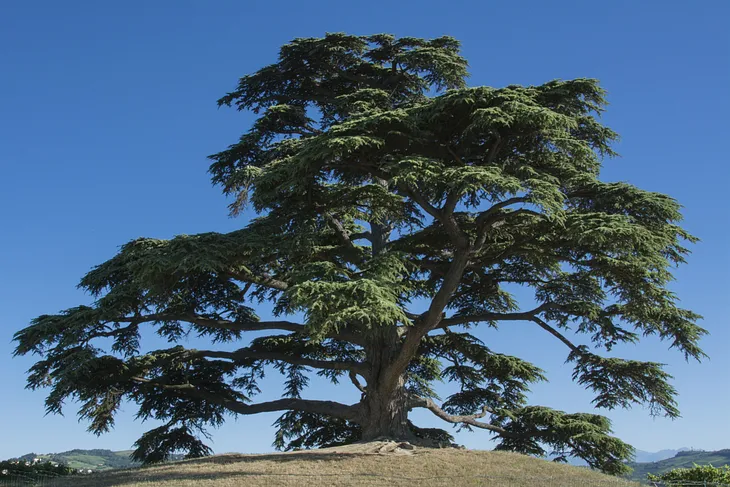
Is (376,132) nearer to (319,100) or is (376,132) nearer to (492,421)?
(319,100)

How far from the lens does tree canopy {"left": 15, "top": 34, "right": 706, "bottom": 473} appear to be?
15.0m

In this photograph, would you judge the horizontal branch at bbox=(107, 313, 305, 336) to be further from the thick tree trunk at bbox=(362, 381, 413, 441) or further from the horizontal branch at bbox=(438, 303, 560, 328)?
the horizontal branch at bbox=(438, 303, 560, 328)

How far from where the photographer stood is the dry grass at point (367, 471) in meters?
14.4

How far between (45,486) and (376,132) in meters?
11.2

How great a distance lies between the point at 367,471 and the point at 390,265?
177 inches

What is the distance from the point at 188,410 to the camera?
20734 millimetres

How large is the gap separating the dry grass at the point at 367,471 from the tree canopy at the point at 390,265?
1888 millimetres

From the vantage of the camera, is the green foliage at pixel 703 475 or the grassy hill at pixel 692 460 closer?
the green foliage at pixel 703 475

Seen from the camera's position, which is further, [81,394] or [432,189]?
[81,394]

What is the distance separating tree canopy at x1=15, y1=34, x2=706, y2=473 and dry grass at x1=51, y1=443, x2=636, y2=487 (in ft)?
6.19

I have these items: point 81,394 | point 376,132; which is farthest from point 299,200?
point 81,394

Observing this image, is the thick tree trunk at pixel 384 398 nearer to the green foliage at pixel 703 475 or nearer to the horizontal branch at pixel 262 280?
the horizontal branch at pixel 262 280

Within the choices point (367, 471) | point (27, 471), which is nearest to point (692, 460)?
point (367, 471)

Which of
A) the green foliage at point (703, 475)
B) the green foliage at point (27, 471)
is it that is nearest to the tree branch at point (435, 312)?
the green foliage at point (703, 475)
